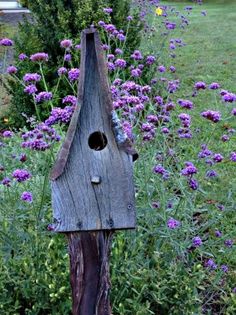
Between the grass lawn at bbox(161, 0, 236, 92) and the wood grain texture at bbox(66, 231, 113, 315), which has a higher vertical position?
the wood grain texture at bbox(66, 231, 113, 315)

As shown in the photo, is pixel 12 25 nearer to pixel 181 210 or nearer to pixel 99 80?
pixel 181 210

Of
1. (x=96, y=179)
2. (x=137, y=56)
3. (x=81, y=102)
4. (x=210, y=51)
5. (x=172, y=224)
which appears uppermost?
(x=81, y=102)

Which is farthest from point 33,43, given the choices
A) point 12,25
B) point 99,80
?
point 12,25

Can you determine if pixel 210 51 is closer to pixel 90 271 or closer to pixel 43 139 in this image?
pixel 43 139

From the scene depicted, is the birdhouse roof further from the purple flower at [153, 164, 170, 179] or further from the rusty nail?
the purple flower at [153, 164, 170, 179]

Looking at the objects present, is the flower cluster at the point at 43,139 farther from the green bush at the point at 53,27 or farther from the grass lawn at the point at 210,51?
the grass lawn at the point at 210,51

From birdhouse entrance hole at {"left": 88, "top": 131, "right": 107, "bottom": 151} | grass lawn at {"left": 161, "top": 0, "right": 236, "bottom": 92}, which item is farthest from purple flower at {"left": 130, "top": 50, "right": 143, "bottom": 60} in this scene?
grass lawn at {"left": 161, "top": 0, "right": 236, "bottom": 92}

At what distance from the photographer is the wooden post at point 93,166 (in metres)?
1.73

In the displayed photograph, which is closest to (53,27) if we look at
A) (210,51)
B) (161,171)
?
(161,171)

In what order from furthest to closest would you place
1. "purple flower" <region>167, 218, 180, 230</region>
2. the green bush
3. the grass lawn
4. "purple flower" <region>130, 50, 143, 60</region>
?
the grass lawn < the green bush < "purple flower" <region>130, 50, 143, 60</region> < "purple flower" <region>167, 218, 180, 230</region>

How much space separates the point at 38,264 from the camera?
2.57m

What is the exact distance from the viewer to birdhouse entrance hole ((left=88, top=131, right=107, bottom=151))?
5.80 ft

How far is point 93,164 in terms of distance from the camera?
1.76 m

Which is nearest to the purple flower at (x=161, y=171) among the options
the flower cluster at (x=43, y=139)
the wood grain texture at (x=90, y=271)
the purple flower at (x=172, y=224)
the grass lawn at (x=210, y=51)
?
the purple flower at (x=172, y=224)
